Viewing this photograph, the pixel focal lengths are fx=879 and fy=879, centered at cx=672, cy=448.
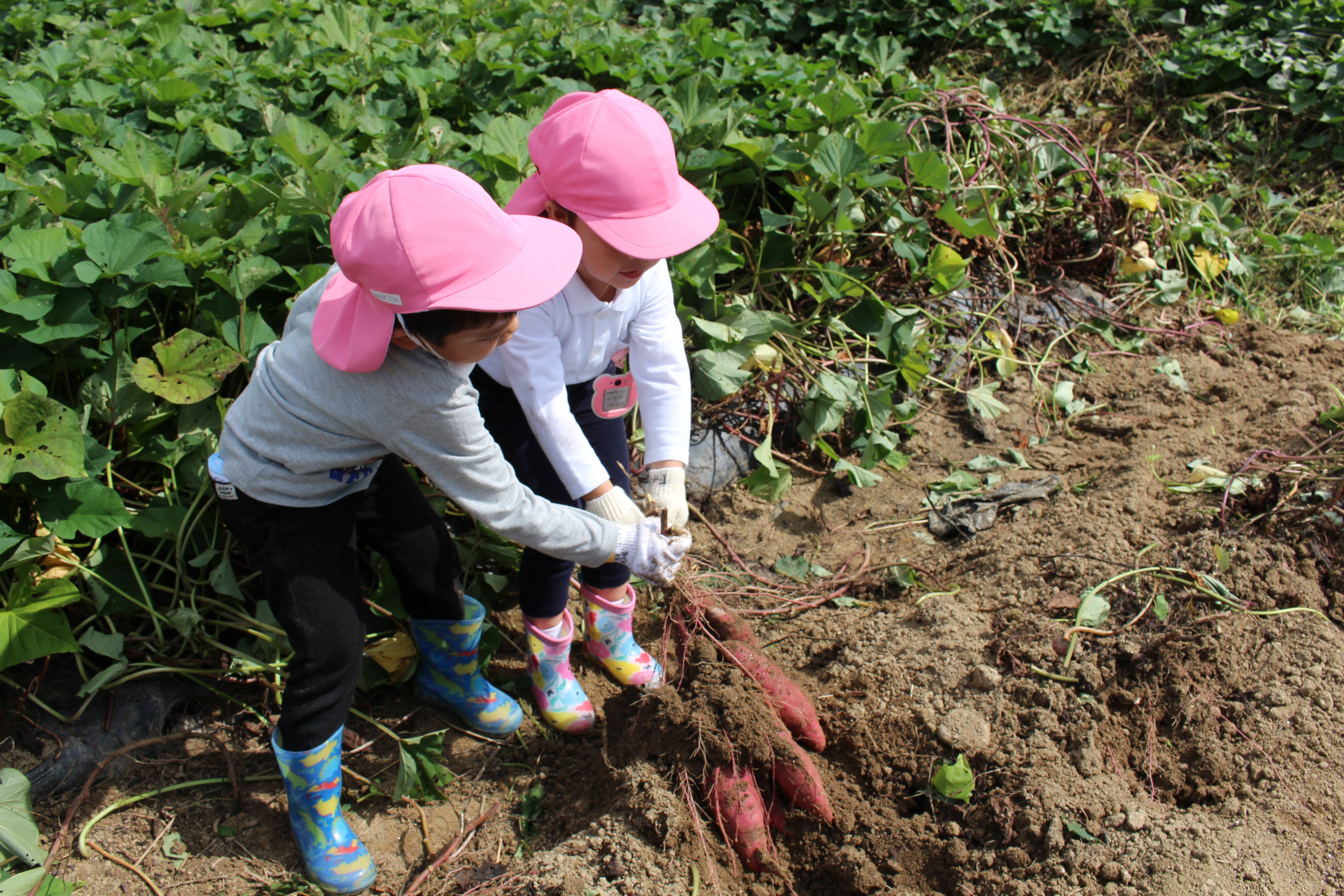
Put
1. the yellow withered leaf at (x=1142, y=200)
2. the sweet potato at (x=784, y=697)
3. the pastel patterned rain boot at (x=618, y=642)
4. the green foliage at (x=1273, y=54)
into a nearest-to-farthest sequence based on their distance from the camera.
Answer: the sweet potato at (x=784, y=697) < the pastel patterned rain boot at (x=618, y=642) < the yellow withered leaf at (x=1142, y=200) < the green foliage at (x=1273, y=54)

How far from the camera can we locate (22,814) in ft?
5.65

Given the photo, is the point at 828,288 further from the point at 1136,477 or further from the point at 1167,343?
the point at 1167,343

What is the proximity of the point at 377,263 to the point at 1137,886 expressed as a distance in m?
1.64

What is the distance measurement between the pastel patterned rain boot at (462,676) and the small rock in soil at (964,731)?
3.15 feet

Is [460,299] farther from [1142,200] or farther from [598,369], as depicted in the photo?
[1142,200]

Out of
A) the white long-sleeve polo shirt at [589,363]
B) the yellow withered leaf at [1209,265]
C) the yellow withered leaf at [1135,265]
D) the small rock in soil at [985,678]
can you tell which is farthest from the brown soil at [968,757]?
the yellow withered leaf at [1209,265]

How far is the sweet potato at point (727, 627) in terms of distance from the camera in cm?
198

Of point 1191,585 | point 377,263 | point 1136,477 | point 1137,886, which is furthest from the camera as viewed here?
point 1136,477

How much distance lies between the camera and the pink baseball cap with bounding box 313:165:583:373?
1.26 m

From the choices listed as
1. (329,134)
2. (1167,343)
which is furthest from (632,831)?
(1167,343)

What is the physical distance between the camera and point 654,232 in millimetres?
1551

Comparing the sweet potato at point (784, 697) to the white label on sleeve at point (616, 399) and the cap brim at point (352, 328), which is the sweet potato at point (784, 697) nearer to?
the white label on sleeve at point (616, 399)

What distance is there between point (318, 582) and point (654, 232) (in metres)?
0.89

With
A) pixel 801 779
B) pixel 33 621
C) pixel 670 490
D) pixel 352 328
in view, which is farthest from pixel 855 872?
pixel 33 621
